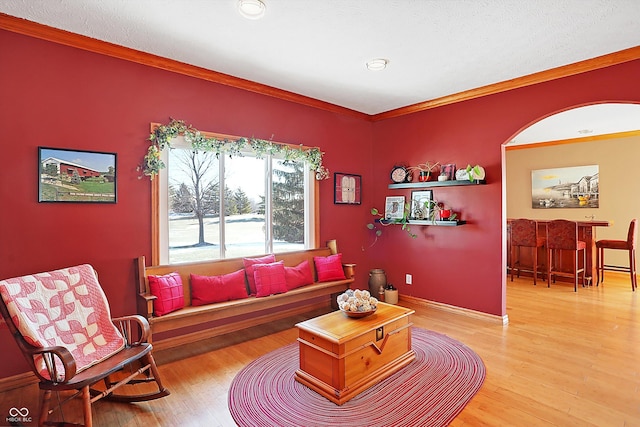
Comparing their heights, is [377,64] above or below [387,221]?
above

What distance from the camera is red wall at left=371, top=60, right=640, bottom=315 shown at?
362 cm

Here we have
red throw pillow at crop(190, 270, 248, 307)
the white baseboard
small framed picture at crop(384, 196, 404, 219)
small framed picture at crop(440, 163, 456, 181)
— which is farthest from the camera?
small framed picture at crop(384, 196, 404, 219)

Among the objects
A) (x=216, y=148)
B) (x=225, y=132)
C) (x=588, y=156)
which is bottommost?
(x=216, y=148)

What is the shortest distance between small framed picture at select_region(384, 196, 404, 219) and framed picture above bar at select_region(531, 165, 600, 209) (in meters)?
4.39

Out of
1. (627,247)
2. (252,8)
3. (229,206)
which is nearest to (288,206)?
(229,206)

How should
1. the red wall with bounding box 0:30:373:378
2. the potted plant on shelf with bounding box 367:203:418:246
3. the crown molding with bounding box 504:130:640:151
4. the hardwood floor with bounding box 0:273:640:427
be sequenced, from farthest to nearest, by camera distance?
the crown molding with bounding box 504:130:640:151 < the potted plant on shelf with bounding box 367:203:418:246 < the red wall with bounding box 0:30:373:378 < the hardwood floor with bounding box 0:273:640:427

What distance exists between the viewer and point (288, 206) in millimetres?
4367

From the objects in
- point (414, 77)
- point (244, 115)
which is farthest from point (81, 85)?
point (414, 77)

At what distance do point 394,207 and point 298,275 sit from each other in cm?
186

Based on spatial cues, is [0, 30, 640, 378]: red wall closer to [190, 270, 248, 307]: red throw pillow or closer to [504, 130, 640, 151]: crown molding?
[190, 270, 248, 307]: red throw pillow

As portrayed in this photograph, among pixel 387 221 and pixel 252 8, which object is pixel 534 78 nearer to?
pixel 387 221

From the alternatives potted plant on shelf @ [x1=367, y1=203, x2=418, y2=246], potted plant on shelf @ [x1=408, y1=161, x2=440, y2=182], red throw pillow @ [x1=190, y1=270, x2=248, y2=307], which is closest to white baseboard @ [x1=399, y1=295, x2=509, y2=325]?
potted plant on shelf @ [x1=367, y1=203, x2=418, y2=246]

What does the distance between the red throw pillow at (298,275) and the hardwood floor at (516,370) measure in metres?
0.50

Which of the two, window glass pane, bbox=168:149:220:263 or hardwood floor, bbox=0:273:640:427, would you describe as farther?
window glass pane, bbox=168:149:220:263
